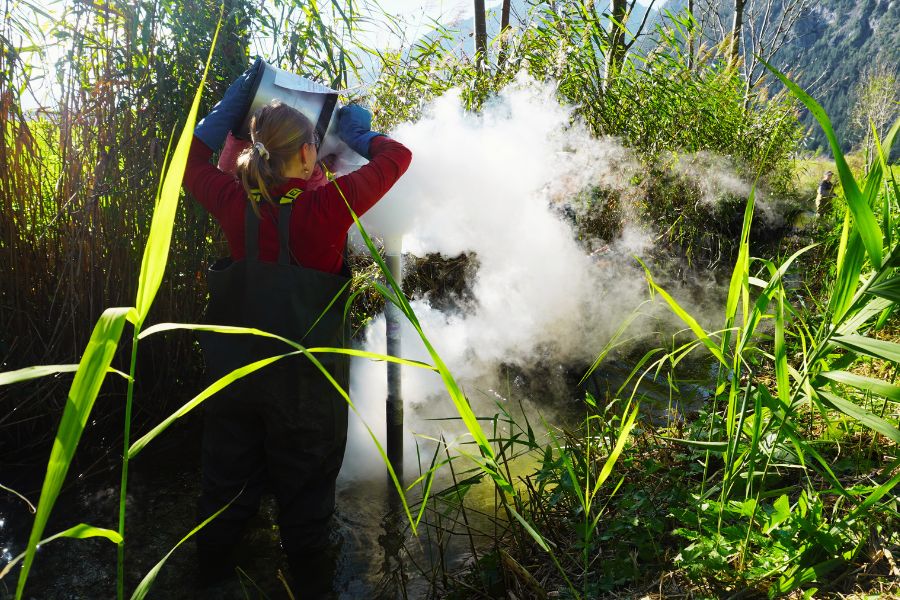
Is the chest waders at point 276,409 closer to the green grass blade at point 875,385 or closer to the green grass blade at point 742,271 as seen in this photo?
the green grass blade at point 742,271

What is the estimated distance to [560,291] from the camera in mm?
4613

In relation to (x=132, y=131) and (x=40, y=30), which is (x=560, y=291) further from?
(x=40, y=30)

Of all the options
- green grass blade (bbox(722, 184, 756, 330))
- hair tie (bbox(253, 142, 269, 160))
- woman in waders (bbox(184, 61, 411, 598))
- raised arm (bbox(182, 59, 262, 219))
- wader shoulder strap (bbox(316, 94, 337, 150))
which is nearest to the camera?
green grass blade (bbox(722, 184, 756, 330))

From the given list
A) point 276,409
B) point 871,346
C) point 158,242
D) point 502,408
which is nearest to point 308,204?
point 276,409

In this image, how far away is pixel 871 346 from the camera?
48.5 inches

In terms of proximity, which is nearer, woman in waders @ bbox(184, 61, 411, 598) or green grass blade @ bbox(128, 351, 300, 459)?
green grass blade @ bbox(128, 351, 300, 459)

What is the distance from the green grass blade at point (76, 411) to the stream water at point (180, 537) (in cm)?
135

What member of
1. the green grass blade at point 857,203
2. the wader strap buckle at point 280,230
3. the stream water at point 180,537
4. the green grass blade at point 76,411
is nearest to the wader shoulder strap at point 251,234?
the wader strap buckle at point 280,230

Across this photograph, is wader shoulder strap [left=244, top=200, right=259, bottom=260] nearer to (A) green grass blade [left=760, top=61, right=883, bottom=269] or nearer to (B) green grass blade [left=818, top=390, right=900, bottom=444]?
(A) green grass blade [left=760, top=61, right=883, bottom=269]

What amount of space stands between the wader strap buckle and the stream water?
0.99m

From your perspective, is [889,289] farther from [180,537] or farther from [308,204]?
[180,537]

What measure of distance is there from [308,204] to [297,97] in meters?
0.47

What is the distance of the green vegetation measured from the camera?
4.06 feet

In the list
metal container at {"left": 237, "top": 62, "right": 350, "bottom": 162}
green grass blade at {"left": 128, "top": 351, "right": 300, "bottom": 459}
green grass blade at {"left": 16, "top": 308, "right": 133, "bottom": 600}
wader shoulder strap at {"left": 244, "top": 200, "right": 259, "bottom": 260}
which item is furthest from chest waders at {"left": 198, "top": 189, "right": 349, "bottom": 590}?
green grass blade at {"left": 16, "top": 308, "right": 133, "bottom": 600}
